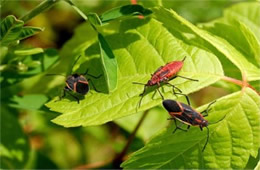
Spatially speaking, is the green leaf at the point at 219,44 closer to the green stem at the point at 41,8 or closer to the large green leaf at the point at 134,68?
the large green leaf at the point at 134,68

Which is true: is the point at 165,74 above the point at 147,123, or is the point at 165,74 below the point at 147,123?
above

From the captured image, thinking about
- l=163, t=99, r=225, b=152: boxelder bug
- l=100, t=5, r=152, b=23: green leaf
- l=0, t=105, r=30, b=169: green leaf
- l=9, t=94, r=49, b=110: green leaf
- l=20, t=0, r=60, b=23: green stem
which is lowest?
l=0, t=105, r=30, b=169: green leaf

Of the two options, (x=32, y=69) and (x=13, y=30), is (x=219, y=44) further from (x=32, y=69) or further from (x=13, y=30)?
(x=32, y=69)

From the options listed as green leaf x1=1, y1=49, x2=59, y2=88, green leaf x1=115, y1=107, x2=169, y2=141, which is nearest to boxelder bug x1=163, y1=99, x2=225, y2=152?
green leaf x1=1, y1=49, x2=59, y2=88

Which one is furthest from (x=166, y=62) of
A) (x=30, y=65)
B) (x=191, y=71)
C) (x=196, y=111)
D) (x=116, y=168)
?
(x=116, y=168)

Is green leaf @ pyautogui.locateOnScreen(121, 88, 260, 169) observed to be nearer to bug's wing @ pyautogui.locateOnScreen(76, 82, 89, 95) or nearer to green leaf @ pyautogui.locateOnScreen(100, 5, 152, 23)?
bug's wing @ pyautogui.locateOnScreen(76, 82, 89, 95)

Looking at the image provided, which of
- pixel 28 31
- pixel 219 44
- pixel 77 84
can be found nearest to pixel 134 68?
pixel 77 84
